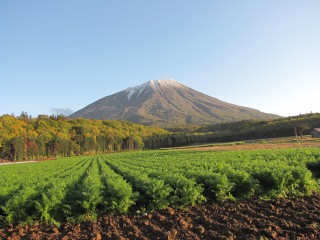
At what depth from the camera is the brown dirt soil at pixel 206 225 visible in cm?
732

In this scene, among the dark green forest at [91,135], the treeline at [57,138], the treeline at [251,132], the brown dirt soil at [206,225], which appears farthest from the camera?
the treeline at [251,132]

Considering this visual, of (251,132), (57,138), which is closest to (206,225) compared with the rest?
(251,132)

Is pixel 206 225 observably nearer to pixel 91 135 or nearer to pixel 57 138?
pixel 57 138

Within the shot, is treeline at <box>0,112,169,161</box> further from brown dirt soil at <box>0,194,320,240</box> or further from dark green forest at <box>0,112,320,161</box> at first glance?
brown dirt soil at <box>0,194,320,240</box>

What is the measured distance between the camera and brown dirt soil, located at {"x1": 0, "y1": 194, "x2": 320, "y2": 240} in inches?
288

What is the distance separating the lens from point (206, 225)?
808 centimetres

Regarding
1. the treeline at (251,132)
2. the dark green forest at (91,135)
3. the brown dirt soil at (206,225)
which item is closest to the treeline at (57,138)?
the dark green forest at (91,135)

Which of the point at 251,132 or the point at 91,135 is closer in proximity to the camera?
the point at 251,132

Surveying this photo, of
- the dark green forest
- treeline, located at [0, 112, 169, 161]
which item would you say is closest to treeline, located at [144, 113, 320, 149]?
the dark green forest

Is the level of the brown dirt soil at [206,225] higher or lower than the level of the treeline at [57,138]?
lower

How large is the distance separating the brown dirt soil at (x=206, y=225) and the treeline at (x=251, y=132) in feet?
199

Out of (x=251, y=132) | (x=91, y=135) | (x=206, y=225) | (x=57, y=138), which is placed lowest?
(x=206, y=225)

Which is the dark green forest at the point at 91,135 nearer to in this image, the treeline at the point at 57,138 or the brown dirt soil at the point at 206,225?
the treeline at the point at 57,138

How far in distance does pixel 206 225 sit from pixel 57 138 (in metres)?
100
